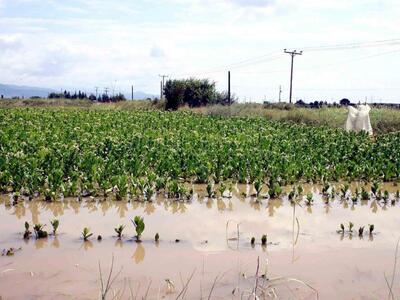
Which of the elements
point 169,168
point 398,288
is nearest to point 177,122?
point 169,168

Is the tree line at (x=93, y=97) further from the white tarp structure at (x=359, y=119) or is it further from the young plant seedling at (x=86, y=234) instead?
the young plant seedling at (x=86, y=234)

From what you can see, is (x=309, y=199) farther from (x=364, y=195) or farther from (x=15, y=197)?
(x=15, y=197)

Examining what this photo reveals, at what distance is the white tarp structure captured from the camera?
78.8 feet

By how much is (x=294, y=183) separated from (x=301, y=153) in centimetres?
335

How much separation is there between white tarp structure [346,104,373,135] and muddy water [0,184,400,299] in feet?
48.2

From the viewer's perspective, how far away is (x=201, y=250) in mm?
6805

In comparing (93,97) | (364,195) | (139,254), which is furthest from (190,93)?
(139,254)

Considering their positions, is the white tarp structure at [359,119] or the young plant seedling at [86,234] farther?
the white tarp structure at [359,119]

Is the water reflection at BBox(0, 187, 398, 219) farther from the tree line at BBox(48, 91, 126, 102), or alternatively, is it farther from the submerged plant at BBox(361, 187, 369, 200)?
the tree line at BBox(48, 91, 126, 102)

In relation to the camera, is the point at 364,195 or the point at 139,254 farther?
the point at 364,195

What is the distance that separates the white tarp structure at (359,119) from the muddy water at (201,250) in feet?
48.2

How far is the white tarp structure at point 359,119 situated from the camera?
945 inches

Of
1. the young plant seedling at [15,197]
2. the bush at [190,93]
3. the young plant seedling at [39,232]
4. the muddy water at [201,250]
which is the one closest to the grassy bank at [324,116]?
the bush at [190,93]

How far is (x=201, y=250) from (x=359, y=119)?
62.4 feet
